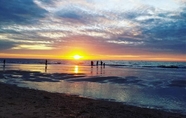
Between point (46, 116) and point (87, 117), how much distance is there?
5.76ft

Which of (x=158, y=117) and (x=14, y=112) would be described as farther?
(x=158, y=117)

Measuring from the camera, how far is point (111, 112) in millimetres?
10625

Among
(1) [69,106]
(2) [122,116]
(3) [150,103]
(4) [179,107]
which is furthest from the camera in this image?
(3) [150,103]

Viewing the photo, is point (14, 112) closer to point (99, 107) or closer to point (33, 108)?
point (33, 108)

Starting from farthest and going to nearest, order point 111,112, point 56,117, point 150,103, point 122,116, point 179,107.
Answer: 1. point 150,103
2. point 179,107
3. point 111,112
4. point 122,116
5. point 56,117

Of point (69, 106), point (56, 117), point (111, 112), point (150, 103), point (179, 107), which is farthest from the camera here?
point (150, 103)

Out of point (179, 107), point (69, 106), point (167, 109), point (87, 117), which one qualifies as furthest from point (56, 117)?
point (179, 107)

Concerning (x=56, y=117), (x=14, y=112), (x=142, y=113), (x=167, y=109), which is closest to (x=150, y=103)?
(x=167, y=109)

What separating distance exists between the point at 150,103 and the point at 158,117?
3.72 metres

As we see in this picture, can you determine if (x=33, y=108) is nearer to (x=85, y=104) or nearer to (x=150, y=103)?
(x=85, y=104)

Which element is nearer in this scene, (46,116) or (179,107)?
(46,116)

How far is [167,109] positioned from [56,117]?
22.2 feet

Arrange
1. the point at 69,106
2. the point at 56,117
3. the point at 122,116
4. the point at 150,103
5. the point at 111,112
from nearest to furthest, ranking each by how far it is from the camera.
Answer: the point at 56,117 < the point at 122,116 < the point at 111,112 < the point at 69,106 < the point at 150,103

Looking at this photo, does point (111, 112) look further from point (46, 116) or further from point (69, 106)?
point (46, 116)
